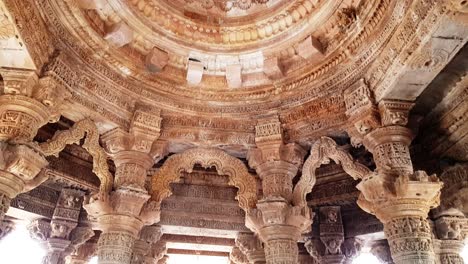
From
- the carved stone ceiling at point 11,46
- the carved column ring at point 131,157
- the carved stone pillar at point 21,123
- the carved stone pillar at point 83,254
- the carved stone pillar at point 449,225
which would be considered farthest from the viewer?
the carved stone pillar at point 83,254

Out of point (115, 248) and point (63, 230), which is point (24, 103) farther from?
point (63, 230)

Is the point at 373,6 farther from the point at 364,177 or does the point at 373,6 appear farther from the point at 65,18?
the point at 65,18

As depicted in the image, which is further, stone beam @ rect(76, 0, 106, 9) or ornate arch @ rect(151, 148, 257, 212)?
ornate arch @ rect(151, 148, 257, 212)

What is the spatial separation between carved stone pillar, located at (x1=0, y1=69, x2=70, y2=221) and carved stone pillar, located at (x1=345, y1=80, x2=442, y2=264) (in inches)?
162

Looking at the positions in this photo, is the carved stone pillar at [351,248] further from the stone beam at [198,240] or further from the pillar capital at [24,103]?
the pillar capital at [24,103]

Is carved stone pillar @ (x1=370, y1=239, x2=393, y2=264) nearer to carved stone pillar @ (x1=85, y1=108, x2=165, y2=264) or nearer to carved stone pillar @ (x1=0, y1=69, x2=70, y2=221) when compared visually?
carved stone pillar @ (x1=85, y1=108, x2=165, y2=264)

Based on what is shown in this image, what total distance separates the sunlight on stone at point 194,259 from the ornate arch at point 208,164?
13.3 ft

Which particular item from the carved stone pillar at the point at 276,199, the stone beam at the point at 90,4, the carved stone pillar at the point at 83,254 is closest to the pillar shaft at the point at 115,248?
the carved stone pillar at the point at 276,199

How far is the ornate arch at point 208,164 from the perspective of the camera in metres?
6.85

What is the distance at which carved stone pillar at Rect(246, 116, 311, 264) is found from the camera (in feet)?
20.3

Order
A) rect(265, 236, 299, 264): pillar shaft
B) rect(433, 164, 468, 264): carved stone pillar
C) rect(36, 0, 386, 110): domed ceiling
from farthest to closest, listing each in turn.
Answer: rect(433, 164, 468, 264): carved stone pillar → rect(36, 0, 386, 110): domed ceiling → rect(265, 236, 299, 264): pillar shaft

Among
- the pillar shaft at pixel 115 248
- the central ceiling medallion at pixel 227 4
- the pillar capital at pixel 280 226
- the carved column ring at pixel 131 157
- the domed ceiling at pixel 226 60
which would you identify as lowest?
the pillar shaft at pixel 115 248

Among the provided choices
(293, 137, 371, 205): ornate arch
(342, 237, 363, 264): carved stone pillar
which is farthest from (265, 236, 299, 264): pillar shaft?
(342, 237, 363, 264): carved stone pillar

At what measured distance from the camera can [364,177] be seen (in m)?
5.75
